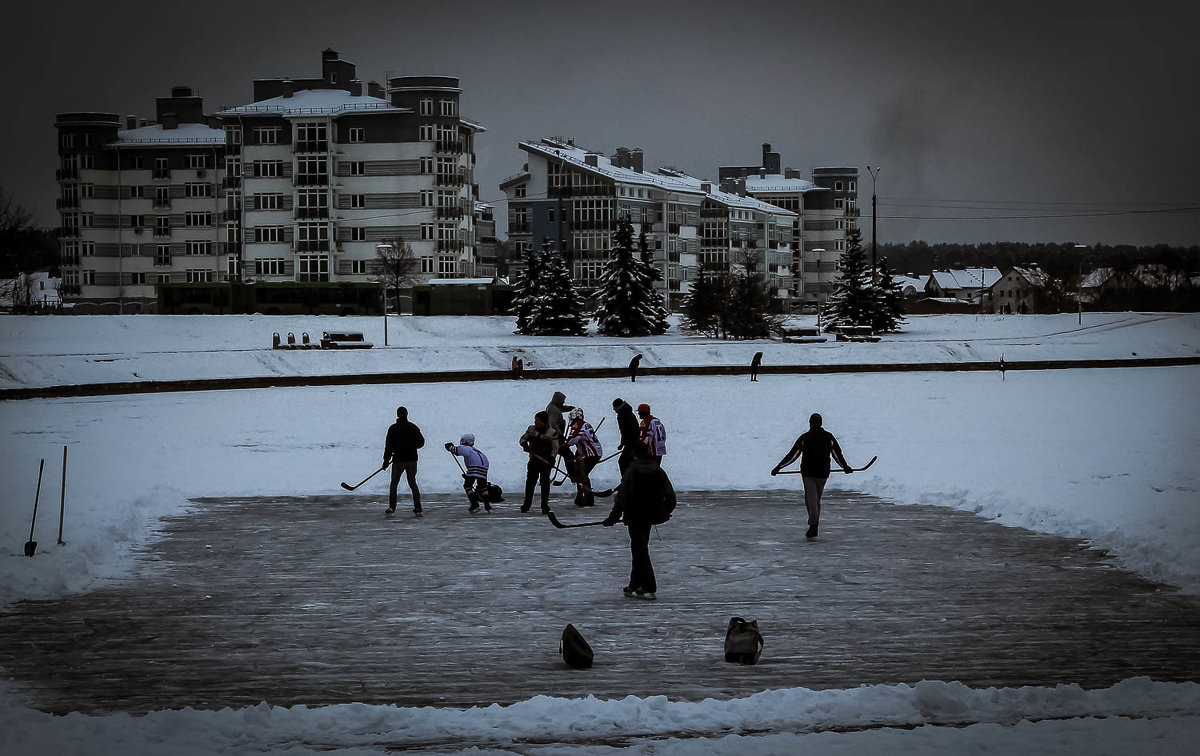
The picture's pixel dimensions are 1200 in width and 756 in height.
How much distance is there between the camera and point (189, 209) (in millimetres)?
108875

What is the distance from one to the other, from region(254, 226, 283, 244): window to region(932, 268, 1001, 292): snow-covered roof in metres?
110

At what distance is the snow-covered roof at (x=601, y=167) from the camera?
375 ft

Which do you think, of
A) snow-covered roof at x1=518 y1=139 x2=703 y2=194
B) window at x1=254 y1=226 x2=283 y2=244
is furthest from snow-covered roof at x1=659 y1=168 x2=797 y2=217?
window at x1=254 y1=226 x2=283 y2=244

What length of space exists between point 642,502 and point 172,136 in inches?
4114

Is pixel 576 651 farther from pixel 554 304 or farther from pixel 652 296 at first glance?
pixel 652 296

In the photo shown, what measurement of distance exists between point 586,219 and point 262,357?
56650mm

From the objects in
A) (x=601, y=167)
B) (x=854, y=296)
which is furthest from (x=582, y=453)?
(x=601, y=167)

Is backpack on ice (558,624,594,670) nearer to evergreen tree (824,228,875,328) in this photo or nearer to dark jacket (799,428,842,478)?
dark jacket (799,428,842,478)

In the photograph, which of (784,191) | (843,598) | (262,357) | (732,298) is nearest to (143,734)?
(843,598)

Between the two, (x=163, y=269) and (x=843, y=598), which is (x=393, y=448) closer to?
(x=843, y=598)

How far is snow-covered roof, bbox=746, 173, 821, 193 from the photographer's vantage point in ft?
493

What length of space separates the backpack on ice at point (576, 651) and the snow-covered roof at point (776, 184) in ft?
464

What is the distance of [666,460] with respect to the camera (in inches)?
1151

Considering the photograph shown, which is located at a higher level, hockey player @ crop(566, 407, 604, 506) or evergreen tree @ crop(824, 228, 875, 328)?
evergreen tree @ crop(824, 228, 875, 328)
